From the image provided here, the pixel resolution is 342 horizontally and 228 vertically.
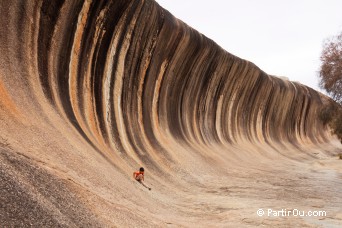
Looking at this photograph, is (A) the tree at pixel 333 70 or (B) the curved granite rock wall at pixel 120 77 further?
(A) the tree at pixel 333 70

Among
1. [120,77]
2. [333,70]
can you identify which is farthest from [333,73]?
[120,77]

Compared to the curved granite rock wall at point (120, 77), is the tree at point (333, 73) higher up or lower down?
higher up

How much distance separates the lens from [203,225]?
5660 millimetres

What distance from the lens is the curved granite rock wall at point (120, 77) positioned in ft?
20.7

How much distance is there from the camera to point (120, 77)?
32.0 feet

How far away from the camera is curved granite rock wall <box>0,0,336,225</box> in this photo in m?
6.32

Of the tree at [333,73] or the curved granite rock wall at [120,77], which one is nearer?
the curved granite rock wall at [120,77]

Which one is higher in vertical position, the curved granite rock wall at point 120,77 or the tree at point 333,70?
the tree at point 333,70

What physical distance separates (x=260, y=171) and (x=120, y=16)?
6.91 metres

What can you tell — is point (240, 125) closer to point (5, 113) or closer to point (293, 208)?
point (293, 208)

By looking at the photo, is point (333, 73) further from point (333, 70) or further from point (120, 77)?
point (120, 77)

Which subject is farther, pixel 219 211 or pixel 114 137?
pixel 114 137

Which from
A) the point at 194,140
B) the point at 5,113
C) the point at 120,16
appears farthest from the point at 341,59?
the point at 5,113

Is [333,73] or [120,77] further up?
[333,73]
